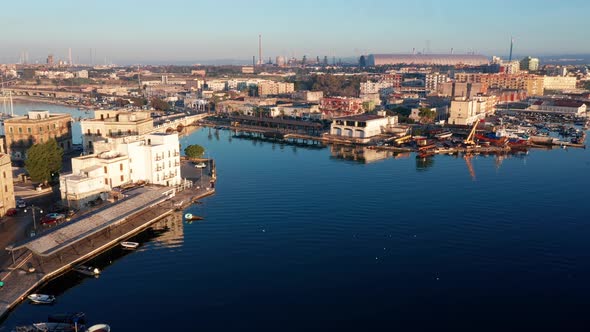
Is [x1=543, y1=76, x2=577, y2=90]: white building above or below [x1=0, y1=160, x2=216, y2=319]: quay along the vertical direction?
above

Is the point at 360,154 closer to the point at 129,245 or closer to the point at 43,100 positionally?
the point at 129,245

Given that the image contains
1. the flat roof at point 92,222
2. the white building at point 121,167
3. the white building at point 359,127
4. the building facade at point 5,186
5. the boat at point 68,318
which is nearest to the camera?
the boat at point 68,318

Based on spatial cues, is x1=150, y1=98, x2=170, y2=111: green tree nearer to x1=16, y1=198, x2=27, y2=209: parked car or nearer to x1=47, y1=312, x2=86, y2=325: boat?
x1=16, y1=198, x2=27, y2=209: parked car

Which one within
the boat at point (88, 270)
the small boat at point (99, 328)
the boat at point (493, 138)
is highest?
the boat at point (493, 138)

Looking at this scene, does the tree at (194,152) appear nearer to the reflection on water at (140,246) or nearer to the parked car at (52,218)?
the reflection on water at (140,246)

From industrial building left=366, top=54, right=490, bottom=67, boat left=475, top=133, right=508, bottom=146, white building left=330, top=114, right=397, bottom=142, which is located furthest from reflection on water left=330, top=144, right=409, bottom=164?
industrial building left=366, top=54, right=490, bottom=67

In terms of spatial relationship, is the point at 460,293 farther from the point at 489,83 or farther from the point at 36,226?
the point at 489,83

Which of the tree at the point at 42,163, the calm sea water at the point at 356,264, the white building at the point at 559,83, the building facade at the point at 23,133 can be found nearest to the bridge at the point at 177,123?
the building facade at the point at 23,133
